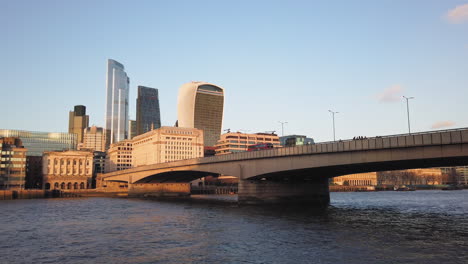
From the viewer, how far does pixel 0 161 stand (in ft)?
462

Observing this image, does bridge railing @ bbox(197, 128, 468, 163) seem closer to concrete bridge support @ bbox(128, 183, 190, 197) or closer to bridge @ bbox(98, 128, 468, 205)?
bridge @ bbox(98, 128, 468, 205)

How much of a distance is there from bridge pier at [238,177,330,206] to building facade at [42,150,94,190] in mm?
120446

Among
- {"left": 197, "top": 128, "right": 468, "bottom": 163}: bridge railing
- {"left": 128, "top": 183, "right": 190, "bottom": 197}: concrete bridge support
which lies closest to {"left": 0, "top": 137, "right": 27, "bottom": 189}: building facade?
{"left": 128, "top": 183, "right": 190, "bottom": 197}: concrete bridge support

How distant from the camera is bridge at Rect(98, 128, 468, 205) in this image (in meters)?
49.3

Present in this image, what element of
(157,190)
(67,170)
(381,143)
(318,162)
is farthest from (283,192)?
(67,170)

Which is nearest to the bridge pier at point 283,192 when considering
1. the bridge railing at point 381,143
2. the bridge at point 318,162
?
the bridge at point 318,162

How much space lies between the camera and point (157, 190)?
13725 cm

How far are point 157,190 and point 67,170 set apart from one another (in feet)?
205

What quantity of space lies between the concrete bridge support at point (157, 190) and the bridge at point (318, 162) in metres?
25.3

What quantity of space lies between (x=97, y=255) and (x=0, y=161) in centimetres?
13289

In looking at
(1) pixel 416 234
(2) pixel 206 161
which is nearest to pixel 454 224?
(1) pixel 416 234

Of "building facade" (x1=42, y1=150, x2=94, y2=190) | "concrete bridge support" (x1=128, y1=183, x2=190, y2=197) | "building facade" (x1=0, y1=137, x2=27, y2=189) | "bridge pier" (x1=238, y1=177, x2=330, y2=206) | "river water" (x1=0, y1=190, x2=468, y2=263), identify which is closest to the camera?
"river water" (x1=0, y1=190, x2=468, y2=263)

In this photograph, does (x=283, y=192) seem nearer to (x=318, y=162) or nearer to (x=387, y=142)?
(x=318, y=162)

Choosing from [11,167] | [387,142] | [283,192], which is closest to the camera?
[387,142]
